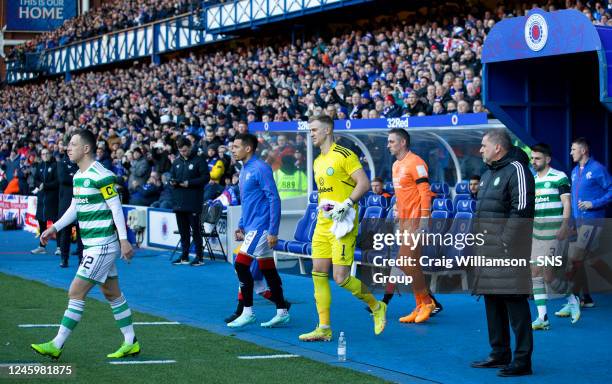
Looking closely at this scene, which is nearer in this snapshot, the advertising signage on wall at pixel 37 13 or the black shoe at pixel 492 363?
the black shoe at pixel 492 363

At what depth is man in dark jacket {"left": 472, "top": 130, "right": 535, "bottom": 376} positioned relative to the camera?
7949 millimetres

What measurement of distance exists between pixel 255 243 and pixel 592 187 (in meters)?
3.93

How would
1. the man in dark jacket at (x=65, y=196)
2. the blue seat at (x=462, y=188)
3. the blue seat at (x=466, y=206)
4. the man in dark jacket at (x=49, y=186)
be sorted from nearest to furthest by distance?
the blue seat at (x=466, y=206), the blue seat at (x=462, y=188), the man in dark jacket at (x=65, y=196), the man in dark jacket at (x=49, y=186)

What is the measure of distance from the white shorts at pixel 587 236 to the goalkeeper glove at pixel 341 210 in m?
3.58

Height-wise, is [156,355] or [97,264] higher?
[97,264]

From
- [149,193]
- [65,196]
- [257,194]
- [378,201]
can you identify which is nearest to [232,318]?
[257,194]

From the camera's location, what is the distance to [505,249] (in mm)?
8008

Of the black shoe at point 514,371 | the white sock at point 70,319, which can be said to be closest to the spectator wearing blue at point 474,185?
the black shoe at point 514,371

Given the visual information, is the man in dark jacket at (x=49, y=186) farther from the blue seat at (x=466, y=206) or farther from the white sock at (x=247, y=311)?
the white sock at (x=247, y=311)

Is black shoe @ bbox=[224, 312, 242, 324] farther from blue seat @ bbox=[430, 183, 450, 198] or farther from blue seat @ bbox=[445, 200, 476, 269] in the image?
blue seat @ bbox=[430, 183, 450, 198]

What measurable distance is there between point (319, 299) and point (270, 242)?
90 centimetres

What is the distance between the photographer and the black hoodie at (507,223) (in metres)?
7.98

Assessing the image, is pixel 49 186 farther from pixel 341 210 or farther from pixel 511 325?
pixel 511 325

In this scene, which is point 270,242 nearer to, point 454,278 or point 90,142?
point 90,142
